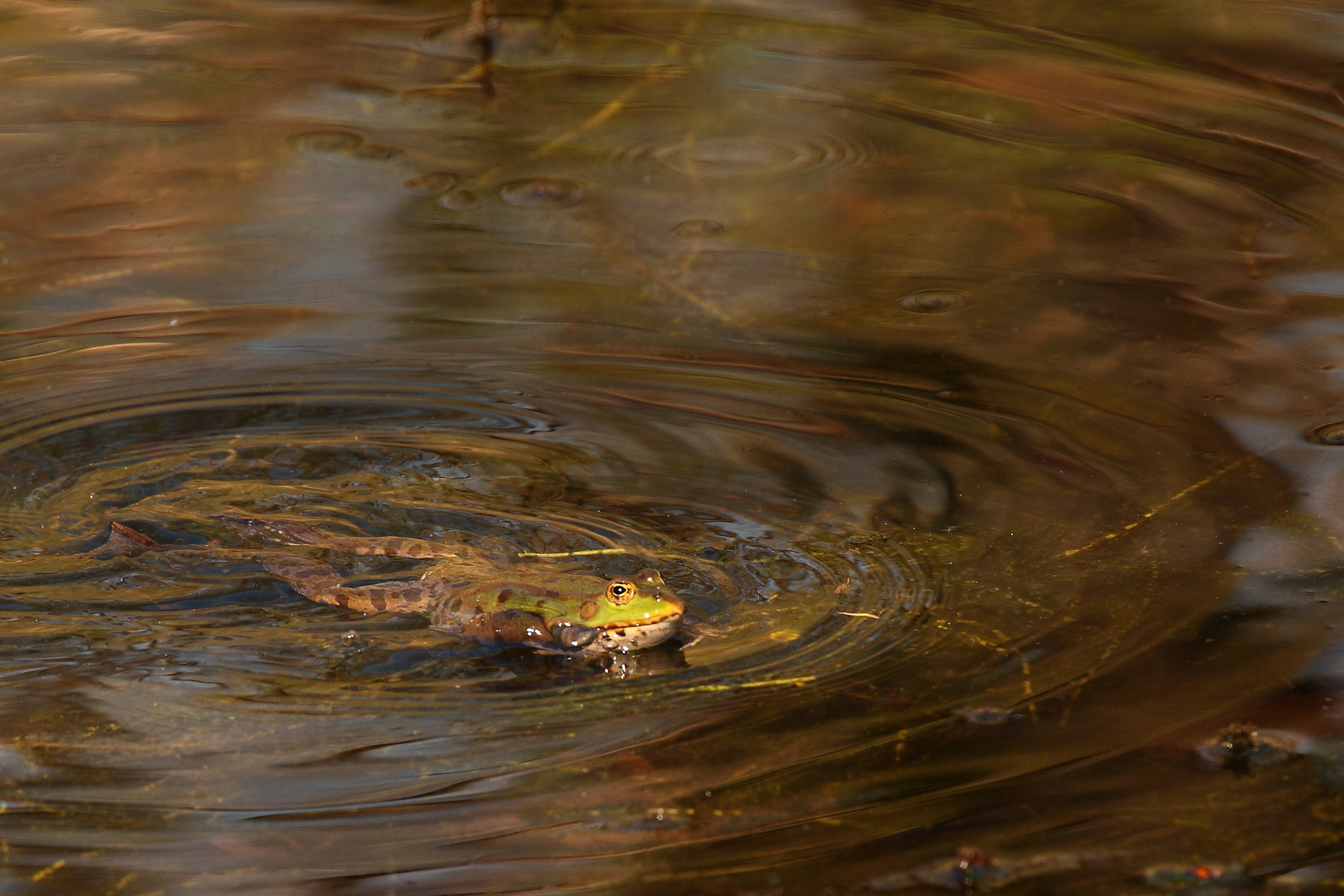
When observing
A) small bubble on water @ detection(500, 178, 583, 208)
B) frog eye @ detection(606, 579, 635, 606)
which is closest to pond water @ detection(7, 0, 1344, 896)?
small bubble on water @ detection(500, 178, 583, 208)

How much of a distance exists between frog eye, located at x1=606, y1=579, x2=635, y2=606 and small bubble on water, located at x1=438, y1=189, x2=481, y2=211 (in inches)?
137

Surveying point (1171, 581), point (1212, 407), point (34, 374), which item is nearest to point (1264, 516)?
point (1171, 581)

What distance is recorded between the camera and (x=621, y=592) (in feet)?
12.1

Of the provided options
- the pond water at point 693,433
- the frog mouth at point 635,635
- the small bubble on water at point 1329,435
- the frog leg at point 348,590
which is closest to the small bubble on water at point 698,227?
the pond water at point 693,433

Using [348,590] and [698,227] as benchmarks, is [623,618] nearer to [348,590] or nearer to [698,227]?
[348,590]

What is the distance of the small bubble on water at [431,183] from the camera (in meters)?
6.81

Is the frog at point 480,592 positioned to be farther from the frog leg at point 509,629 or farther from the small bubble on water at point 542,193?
the small bubble on water at point 542,193

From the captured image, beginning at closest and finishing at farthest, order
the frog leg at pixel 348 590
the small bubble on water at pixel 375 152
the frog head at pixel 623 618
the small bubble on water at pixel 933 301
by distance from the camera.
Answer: the frog head at pixel 623 618, the frog leg at pixel 348 590, the small bubble on water at pixel 933 301, the small bubble on water at pixel 375 152

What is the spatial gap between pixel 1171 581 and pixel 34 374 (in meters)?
4.33

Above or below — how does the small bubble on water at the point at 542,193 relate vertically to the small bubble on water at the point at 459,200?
above

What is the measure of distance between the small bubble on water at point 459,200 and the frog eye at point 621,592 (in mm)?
3487

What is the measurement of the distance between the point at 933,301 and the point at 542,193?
2073 millimetres

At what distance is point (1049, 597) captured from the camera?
3771mm

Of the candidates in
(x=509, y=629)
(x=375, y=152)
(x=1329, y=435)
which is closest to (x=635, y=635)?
(x=509, y=629)
